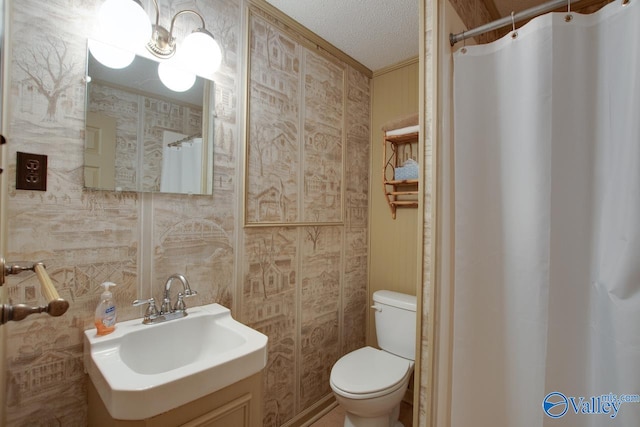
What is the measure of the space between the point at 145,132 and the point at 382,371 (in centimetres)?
165

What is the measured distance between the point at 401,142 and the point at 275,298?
4.60ft

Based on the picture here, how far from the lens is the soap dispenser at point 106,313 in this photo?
3.40 feet

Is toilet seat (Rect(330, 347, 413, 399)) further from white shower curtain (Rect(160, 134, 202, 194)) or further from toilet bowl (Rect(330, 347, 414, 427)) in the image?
white shower curtain (Rect(160, 134, 202, 194))

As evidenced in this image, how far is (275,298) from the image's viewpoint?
168cm

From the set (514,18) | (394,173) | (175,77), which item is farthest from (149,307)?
(514,18)

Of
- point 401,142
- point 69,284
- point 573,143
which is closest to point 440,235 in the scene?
point 573,143

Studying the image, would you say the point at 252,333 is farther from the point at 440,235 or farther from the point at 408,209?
the point at 408,209

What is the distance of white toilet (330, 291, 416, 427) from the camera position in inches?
57.5

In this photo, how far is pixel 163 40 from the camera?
1.21 meters

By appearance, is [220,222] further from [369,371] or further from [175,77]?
[369,371]

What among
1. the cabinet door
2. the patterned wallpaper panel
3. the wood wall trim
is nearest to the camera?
the cabinet door

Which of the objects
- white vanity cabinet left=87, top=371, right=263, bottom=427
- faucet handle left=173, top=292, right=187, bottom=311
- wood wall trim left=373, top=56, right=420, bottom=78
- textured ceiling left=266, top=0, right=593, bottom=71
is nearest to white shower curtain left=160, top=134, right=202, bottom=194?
faucet handle left=173, top=292, right=187, bottom=311
